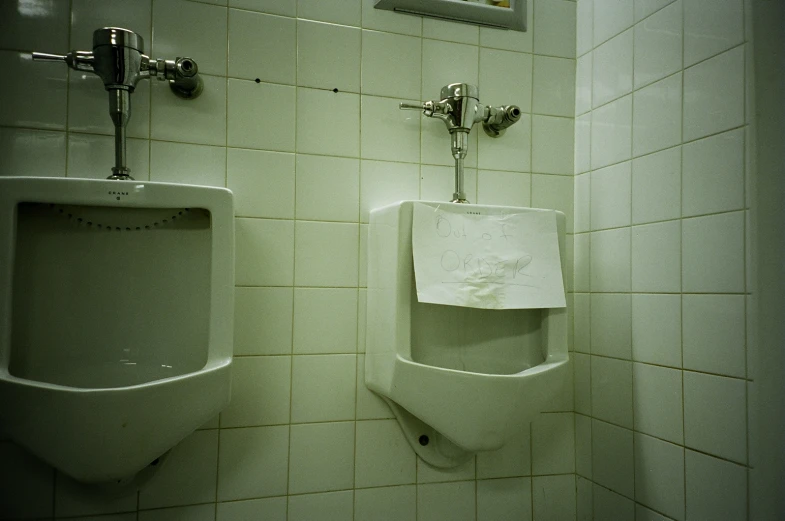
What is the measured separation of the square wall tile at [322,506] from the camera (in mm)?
1180

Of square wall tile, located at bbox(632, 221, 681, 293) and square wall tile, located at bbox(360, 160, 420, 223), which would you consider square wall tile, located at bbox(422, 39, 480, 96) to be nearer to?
Result: square wall tile, located at bbox(360, 160, 420, 223)

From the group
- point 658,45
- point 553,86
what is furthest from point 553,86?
point 658,45

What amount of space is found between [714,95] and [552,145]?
0.44 metres

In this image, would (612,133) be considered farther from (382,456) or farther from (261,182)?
(382,456)

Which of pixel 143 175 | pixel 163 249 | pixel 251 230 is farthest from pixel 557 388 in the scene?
pixel 143 175

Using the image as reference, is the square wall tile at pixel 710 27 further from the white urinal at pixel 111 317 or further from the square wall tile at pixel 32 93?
the square wall tile at pixel 32 93

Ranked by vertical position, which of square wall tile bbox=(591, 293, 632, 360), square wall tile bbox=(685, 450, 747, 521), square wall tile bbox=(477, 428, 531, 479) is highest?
square wall tile bbox=(591, 293, 632, 360)

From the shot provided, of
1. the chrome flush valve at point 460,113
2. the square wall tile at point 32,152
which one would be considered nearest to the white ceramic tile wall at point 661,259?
the chrome flush valve at point 460,113

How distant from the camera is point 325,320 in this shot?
4.01 feet

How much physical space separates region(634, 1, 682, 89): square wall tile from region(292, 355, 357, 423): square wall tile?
0.98 m

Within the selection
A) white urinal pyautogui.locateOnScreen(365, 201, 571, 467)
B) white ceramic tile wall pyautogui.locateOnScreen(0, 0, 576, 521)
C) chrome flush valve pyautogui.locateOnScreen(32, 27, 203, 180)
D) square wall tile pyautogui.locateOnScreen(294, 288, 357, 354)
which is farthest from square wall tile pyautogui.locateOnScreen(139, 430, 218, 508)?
chrome flush valve pyautogui.locateOnScreen(32, 27, 203, 180)

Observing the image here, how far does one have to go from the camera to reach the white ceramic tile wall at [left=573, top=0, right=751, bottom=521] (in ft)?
3.15

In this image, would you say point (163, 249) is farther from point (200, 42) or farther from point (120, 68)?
point (200, 42)

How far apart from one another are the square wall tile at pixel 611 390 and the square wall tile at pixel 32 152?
1.36 metres
